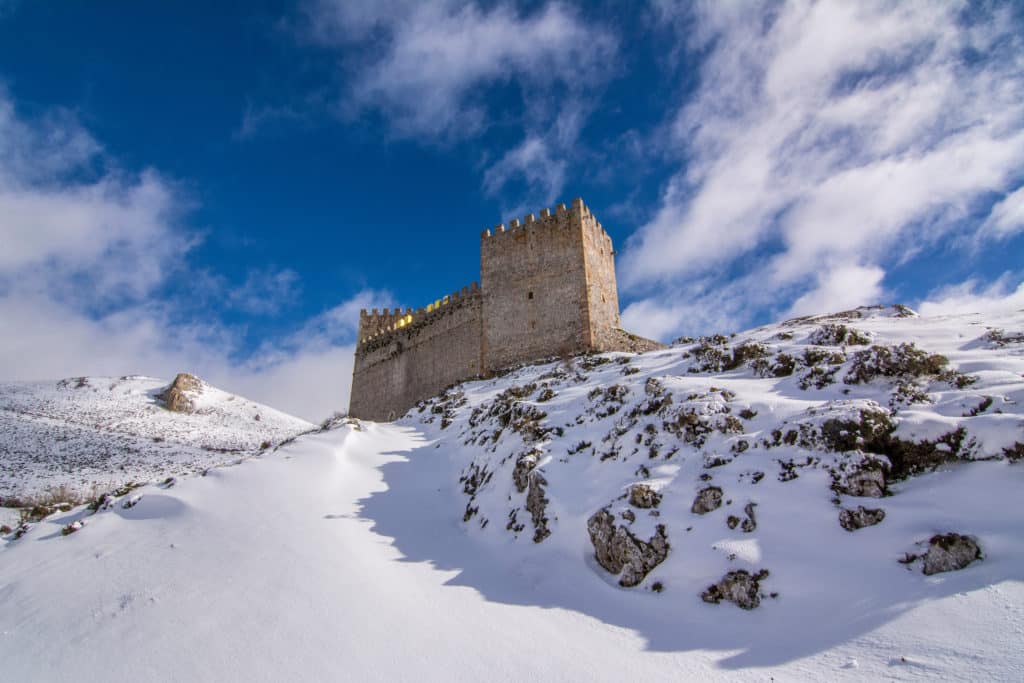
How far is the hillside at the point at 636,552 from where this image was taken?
491 centimetres

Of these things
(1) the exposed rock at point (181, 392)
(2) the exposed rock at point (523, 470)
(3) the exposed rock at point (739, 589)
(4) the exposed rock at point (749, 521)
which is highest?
(1) the exposed rock at point (181, 392)

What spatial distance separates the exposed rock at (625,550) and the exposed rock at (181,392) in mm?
41347

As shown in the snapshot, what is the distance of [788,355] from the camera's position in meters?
10.7

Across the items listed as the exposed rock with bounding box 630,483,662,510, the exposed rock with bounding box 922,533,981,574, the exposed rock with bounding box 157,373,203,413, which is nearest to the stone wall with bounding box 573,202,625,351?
the exposed rock with bounding box 630,483,662,510

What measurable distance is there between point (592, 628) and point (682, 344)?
40.2 ft

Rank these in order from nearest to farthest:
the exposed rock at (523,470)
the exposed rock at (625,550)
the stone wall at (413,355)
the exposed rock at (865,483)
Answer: the exposed rock at (865,483), the exposed rock at (625,550), the exposed rock at (523,470), the stone wall at (413,355)

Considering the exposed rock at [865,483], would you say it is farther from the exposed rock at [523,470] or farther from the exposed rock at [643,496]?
the exposed rock at [523,470]

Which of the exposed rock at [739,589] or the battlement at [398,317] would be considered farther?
the battlement at [398,317]

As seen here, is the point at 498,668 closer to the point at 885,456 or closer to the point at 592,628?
the point at 592,628

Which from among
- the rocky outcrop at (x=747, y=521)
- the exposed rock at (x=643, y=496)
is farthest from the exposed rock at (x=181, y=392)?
the rocky outcrop at (x=747, y=521)

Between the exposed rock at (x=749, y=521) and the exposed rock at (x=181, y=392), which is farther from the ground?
the exposed rock at (x=181, y=392)

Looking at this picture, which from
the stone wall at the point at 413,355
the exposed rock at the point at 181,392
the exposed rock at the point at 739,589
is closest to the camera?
the exposed rock at the point at 739,589

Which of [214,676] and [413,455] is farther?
[413,455]

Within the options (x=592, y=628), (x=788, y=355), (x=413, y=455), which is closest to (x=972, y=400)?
(x=788, y=355)
